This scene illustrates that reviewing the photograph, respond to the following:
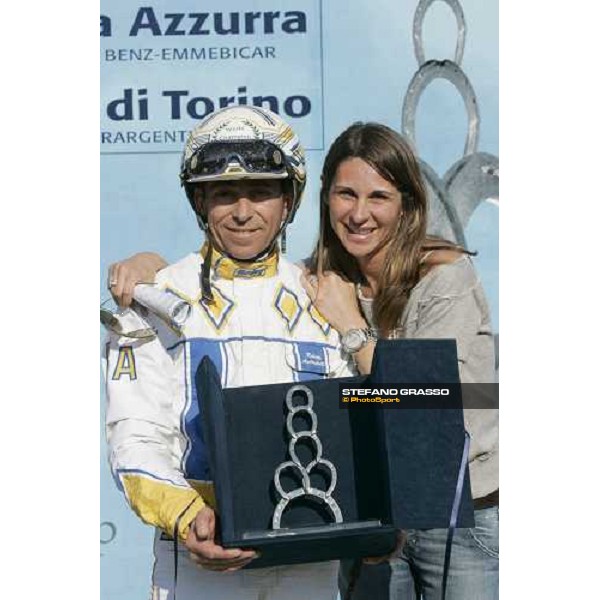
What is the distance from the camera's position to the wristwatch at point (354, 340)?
3705 millimetres

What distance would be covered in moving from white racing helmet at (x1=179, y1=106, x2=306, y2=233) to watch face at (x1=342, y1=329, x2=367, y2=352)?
338 mm

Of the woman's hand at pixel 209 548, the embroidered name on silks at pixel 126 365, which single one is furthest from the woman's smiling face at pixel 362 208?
the woman's hand at pixel 209 548

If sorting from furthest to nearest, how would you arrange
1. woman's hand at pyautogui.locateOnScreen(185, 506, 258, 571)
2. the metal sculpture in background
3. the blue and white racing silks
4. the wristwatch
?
the metal sculpture in background, the wristwatch, the blue and white racing silks, woman's hand at pyautogui.locateOnScreen(185, 506, 258, 571)

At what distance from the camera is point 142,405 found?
142 inches

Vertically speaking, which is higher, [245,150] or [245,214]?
[245,150]

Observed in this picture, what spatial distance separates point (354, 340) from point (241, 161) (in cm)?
56

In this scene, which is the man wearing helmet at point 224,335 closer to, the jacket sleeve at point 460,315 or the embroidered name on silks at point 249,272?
the embroidered name on silks at point 249,272

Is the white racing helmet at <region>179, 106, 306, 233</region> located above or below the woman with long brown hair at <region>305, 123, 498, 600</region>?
above

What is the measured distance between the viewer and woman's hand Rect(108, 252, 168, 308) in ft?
12.2

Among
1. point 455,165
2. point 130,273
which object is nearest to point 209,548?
point 130,273

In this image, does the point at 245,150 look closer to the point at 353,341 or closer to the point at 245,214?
the point at 245,214

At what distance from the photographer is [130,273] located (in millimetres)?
3764

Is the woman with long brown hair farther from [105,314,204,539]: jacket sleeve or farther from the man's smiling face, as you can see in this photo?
[105,314,204,539]: jacket sleeve

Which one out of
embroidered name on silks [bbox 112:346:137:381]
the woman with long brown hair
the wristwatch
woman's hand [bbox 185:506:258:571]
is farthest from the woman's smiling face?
woman's hand [bbox 185:506:258:571]
